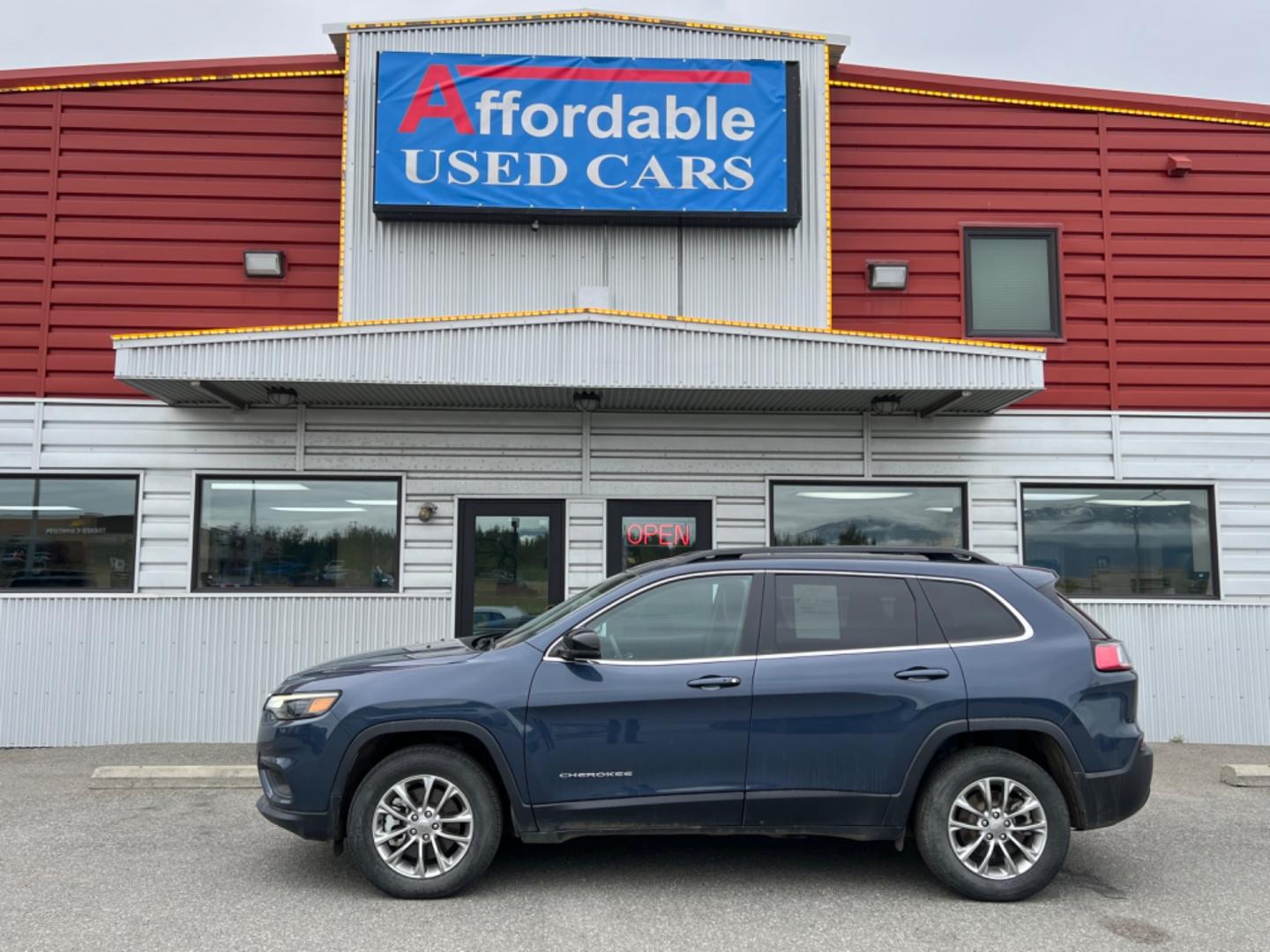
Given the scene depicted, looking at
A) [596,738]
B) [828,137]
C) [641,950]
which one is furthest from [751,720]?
[828,137]

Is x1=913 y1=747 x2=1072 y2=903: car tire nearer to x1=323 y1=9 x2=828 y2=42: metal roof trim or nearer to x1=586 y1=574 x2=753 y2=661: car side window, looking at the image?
x1=586 y1=574 x2=753 y2=661: car side window

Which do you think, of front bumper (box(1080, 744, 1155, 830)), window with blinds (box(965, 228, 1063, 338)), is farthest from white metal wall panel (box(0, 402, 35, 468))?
front bumper (box(1080, 744, 1155, 830))

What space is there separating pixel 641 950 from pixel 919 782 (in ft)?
5.41

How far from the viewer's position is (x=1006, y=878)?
4.88 meters

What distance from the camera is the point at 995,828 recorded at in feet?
16.1

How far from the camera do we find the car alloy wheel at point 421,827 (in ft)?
16.0

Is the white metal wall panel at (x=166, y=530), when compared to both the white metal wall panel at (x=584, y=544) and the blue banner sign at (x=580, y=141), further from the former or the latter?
the white metal wall panel at (x=584, y=544)

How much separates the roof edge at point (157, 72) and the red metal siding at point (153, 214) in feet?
0.22

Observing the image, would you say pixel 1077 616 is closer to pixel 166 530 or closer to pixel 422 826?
pixel 422 826

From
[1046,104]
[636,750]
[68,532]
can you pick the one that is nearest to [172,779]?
[68,532]

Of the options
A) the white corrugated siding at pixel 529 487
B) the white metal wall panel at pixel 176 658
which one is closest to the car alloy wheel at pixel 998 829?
the white corrugated siding at pixel 529 487

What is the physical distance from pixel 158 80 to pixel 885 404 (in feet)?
25.1

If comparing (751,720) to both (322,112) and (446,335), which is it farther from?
(322,112)

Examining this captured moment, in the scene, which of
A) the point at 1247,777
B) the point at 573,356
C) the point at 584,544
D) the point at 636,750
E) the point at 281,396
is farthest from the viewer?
the point at 584,544
